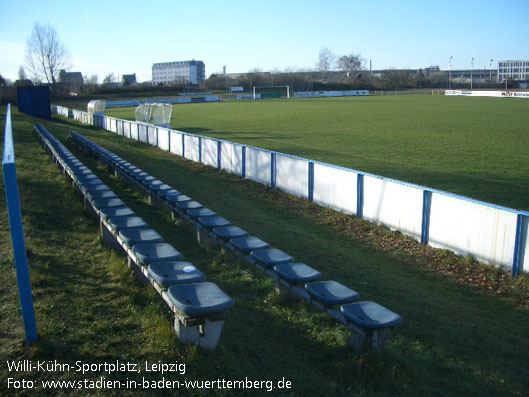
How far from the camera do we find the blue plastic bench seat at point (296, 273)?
214 inches

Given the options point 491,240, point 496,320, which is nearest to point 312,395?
point 496,320

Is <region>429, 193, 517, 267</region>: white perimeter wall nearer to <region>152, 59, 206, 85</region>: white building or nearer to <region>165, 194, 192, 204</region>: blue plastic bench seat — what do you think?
<region>165, 194, 192, 204</region>: blue plastic bench seat

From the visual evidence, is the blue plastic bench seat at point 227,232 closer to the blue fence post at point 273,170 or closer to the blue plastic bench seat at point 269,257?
the blue plastic bench seat at point 269,257

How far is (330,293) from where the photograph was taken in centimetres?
507

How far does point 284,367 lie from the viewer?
4223 mm

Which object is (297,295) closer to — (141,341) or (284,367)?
(284,367)

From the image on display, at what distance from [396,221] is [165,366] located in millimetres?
6972

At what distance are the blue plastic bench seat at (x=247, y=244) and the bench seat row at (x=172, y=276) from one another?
1083 millimetres

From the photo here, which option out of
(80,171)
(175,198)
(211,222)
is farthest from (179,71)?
(211,222)

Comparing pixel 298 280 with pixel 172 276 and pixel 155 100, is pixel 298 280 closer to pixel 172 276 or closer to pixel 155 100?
pixel 172 276

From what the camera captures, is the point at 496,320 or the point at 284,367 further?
the point at 496,320

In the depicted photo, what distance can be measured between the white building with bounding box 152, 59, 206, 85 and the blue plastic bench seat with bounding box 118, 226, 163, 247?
592 ft

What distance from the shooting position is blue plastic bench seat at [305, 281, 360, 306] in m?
4.90

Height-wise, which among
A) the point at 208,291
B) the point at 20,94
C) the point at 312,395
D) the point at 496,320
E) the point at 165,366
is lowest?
the point at 496,320
